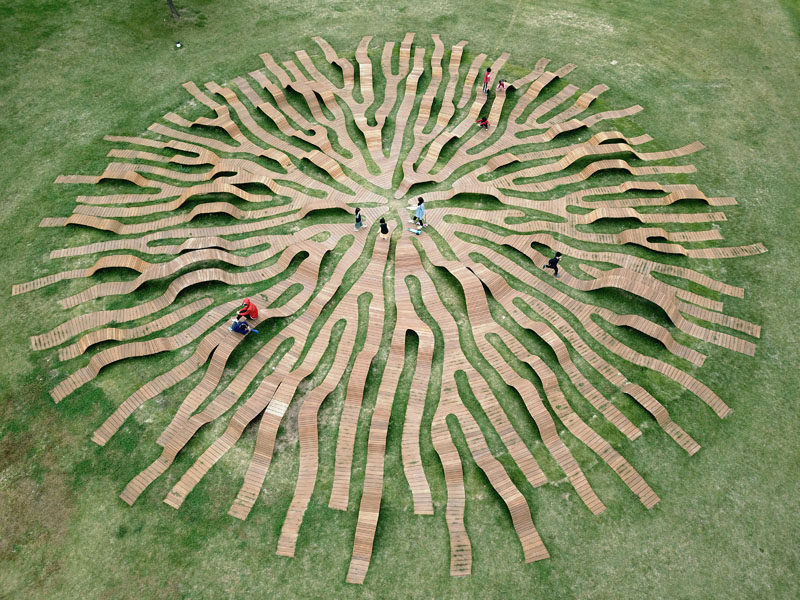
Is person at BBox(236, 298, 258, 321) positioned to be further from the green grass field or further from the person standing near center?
the person standing near center

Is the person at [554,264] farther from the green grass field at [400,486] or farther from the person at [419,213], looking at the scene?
the green grass field at [400,486]

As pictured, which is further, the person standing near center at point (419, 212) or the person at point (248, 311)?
the person standing near center at point (419, 212)

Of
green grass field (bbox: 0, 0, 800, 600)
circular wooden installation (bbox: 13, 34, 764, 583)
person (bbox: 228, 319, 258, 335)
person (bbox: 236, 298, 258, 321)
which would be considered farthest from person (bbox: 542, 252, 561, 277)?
person (bbox: 228, 319, 258, 335)

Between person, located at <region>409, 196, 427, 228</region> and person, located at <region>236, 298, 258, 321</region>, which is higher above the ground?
person, located at <region>409, 196, 427, 228</region>

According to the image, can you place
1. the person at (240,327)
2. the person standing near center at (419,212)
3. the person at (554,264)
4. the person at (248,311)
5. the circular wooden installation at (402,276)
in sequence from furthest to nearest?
the person standing near center at (419,212) < the person at (554,264) < the person at (248,311) < the person at (240,327) < the circular wooden installation at (402,276)

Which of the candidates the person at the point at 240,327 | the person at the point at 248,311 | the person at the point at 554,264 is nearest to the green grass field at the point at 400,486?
the person at the point at 240,327

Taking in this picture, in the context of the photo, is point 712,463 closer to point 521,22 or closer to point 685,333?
point 685,333

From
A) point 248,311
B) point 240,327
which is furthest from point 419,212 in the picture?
point 240,327

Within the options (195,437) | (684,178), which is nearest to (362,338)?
(195,437)
